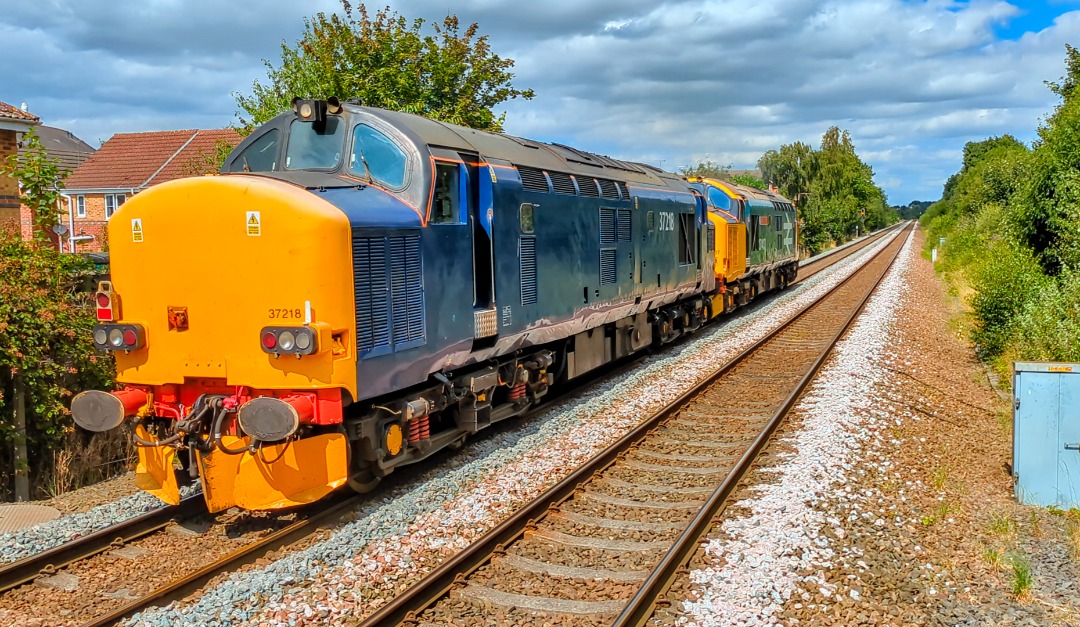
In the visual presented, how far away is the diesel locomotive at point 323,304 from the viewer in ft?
20.0

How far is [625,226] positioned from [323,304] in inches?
294

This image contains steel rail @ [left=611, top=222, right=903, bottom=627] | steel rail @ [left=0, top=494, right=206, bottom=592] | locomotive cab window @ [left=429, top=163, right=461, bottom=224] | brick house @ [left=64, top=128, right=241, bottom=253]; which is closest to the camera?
steel rail @ [left=611, top=222, right=903, bottom=627]

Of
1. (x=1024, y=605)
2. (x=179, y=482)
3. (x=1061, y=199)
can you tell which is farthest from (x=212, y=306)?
(x=1061, y=199)

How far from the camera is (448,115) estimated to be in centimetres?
1639

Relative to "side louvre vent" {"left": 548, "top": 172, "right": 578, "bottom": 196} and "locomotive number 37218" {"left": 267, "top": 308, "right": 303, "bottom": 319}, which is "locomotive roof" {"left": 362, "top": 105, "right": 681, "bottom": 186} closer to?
"side louvre vent" {"left": 548, "top": 172, "right": 578, "bottom": 196}

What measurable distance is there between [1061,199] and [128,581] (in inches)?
632

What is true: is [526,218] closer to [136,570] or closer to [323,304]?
[323,304]

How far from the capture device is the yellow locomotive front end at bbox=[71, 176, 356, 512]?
19.8ft

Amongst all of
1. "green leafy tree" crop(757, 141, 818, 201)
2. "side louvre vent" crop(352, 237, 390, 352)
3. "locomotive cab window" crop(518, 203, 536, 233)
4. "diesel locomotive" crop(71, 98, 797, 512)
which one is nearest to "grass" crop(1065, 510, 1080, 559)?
"diesel locomotive" crop(71, 98, 797, 512)

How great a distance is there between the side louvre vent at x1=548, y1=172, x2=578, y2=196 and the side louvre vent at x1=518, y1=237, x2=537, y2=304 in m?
1.03

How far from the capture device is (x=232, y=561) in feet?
19.5

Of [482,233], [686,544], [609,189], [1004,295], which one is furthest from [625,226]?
[1004,295]

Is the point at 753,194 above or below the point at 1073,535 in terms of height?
above

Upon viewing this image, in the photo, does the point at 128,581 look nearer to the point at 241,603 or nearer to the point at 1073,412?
the point at 241,603
